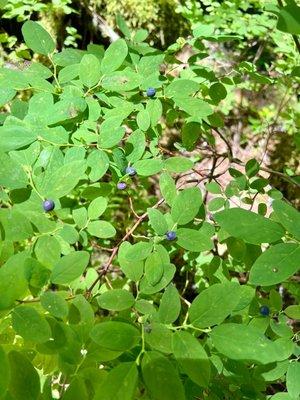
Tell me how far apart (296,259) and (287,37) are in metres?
2.43

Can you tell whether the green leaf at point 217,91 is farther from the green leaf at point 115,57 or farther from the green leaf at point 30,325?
the green leaf at point 30,325

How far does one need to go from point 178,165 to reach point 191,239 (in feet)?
0.85

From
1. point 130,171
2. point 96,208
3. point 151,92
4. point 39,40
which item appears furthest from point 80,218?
point 39,40

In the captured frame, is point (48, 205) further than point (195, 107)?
No

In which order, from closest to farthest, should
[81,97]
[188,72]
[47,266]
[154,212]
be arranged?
1. [47,266]
2. [154,212]
3. [81,97]
4. [188,72]

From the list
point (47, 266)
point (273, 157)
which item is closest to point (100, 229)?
point (47, 266)

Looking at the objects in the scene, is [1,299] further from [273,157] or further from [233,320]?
[273,157]

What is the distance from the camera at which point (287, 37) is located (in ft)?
9.06

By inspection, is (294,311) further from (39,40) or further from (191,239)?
(39,40)

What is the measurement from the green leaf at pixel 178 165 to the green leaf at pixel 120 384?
57 cm

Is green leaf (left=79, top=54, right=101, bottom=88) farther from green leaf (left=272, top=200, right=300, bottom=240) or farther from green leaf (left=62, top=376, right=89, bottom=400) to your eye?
green leaf (left=62, top=376, right=89, bottom=400)

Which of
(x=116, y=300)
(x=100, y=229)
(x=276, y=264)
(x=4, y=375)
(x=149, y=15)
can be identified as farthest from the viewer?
(x=149, y=15)

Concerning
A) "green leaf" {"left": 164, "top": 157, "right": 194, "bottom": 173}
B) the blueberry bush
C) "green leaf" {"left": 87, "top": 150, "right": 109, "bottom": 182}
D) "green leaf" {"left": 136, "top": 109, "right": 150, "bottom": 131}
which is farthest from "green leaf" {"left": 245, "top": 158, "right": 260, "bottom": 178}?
"green leaf" {"left": 87, "top": 150, "right": 109, "bottom": 182}

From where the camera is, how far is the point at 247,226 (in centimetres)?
71
